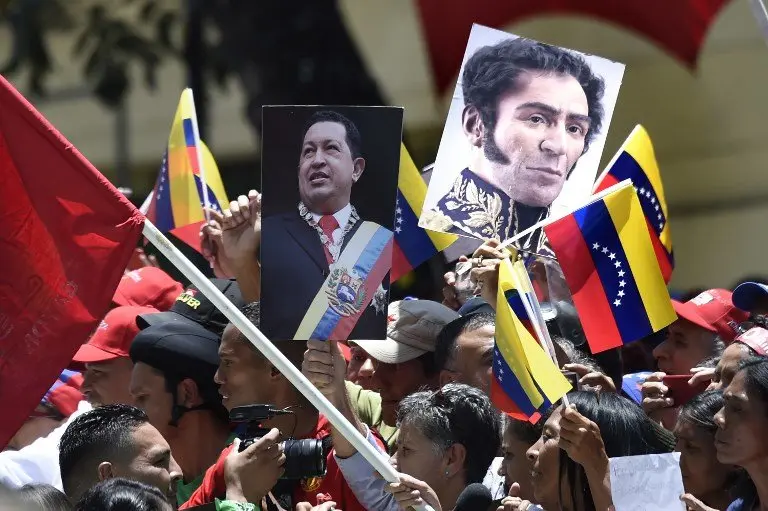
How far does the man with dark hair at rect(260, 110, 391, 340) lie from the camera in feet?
19.9

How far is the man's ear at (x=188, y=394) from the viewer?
22.5 feet

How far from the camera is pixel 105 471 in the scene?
612 centimetres

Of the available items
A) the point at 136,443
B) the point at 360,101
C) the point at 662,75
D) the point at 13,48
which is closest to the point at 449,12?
the point at 360,101

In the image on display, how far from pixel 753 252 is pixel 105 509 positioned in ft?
25.2

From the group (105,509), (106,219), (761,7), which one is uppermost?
(761,7)

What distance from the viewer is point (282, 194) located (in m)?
6.08

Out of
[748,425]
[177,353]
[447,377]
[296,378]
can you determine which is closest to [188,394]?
[177,353]

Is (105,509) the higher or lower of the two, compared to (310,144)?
lower

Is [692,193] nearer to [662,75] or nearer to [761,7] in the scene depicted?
[662,75]

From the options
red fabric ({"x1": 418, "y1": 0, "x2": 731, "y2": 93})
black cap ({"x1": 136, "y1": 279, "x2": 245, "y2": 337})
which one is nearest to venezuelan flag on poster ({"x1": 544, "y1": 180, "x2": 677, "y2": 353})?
black cap ({"x1": 136, "y1": 279, "x2": 245, "y2": 337})

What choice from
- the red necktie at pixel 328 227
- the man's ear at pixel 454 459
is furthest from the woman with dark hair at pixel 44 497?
the man's ear at pixel 454 459

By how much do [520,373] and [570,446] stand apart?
363mm

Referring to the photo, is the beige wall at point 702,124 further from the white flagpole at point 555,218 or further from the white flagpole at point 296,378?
the white flagpole at point 296,378

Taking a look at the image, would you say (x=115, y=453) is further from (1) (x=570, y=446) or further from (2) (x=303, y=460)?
(1) (x=570, y=446)
